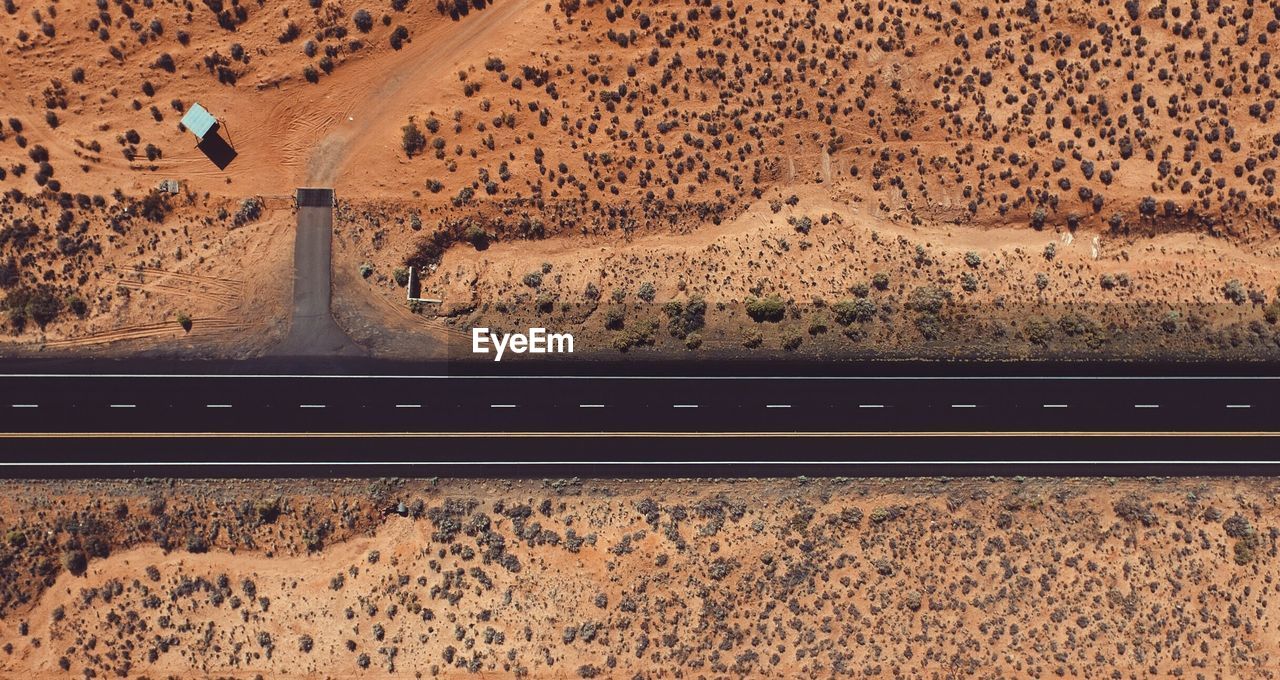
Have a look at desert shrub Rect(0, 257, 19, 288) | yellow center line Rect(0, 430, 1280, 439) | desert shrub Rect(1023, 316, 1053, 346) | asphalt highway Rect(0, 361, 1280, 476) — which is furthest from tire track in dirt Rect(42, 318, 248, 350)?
desert shrub Rect(1023, 316, 1053, 346)

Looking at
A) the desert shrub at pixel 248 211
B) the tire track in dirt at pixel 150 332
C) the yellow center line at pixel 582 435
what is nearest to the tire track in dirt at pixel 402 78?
the desert shrub at pixel 248 211

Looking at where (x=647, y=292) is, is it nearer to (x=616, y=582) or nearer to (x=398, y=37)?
(x=616, y=582)

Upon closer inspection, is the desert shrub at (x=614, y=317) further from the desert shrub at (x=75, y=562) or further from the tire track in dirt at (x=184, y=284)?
the desert shrub at (x=75, y=562)

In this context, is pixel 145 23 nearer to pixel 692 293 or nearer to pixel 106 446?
pixel 106 446

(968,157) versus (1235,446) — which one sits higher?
(968,157)

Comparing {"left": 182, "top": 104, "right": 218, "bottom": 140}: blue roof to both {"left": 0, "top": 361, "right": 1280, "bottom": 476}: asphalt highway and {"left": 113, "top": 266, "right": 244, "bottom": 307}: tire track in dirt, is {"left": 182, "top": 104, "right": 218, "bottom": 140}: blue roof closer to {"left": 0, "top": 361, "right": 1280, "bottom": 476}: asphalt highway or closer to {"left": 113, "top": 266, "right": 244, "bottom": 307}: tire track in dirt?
{"left": 113, "top": 266, "right": 244, "bottom": 307}: tire track in dirt

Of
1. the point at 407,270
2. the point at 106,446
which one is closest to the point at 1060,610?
the point at 407,270
